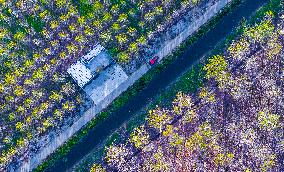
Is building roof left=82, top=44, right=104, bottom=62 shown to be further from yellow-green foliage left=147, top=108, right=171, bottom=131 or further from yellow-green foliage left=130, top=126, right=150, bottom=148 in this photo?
yellow-green foliage left=130, top=126, right=150, bottom=148

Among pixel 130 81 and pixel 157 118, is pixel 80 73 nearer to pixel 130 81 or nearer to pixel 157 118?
pixel 130 81

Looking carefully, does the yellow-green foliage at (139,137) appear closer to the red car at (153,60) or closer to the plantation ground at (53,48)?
the plantation ground at (53,48)

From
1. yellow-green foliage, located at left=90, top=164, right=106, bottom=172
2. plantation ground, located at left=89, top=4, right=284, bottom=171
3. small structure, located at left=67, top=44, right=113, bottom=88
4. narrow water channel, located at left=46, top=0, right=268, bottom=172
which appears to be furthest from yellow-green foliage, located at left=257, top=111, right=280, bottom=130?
yellow-green foliage, located at left=90, top=164, right=106, bottom=172

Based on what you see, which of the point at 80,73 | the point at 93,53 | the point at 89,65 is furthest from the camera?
the point at 93,53

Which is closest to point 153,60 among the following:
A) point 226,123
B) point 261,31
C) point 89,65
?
point 89,65

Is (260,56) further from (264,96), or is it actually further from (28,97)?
(28,97)

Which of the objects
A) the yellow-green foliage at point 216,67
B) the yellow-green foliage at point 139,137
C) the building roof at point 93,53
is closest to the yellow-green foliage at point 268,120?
the yellow-green foliage at point 216,67

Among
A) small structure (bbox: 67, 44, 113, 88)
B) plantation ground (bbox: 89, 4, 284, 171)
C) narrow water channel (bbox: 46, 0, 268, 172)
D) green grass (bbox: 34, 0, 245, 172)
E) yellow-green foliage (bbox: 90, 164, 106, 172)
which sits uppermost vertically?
small structure (bbox: 67, 44, 113, 88)
